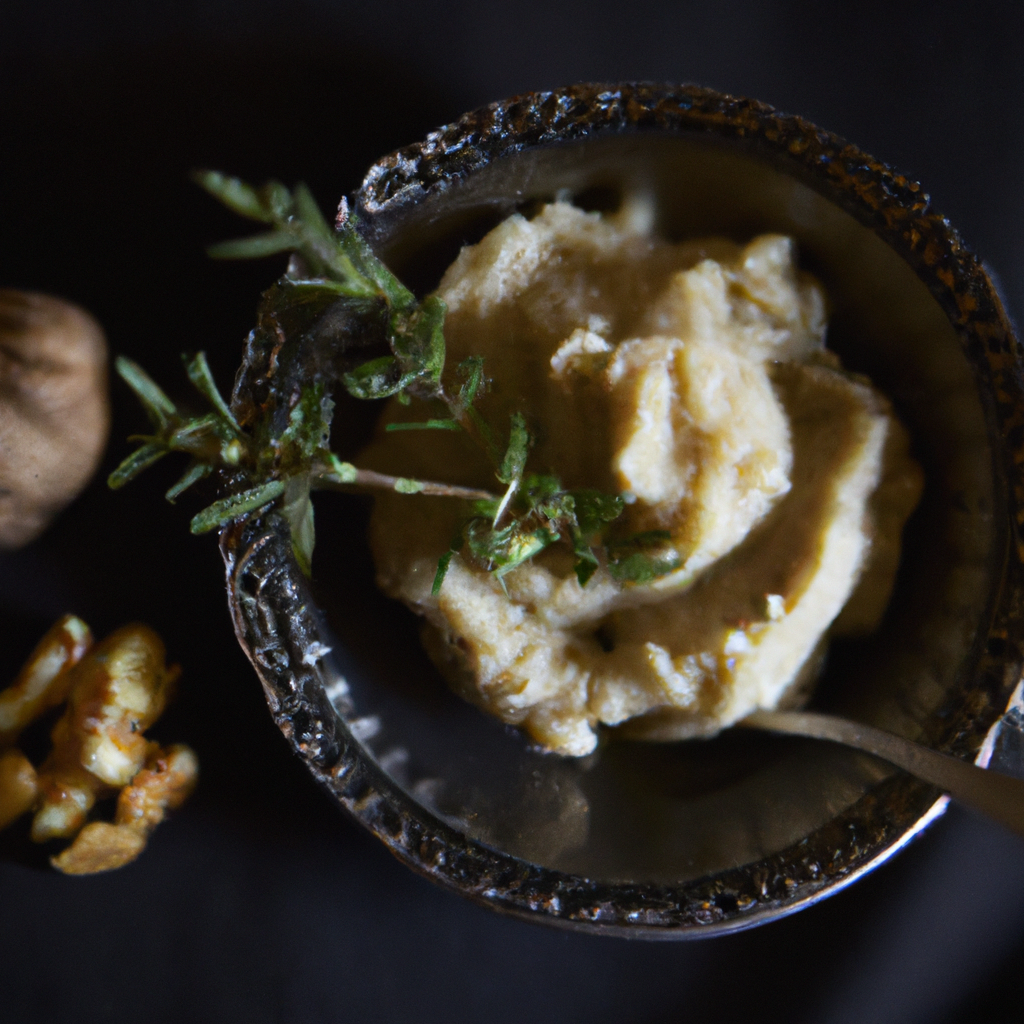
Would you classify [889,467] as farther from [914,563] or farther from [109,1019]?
[109,1019]

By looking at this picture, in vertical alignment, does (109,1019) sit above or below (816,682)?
below

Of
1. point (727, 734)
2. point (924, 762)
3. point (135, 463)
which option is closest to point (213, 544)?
point (135, 463)

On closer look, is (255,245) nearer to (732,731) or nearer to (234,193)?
(234,193)

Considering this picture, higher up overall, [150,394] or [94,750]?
[150,394]

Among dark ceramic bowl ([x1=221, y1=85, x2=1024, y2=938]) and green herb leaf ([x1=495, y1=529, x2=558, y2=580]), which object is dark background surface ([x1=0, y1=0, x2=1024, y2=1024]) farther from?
green herb leaf ([x1=495, y1=529, x2=558, y2=580])

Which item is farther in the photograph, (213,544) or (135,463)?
(213,544)

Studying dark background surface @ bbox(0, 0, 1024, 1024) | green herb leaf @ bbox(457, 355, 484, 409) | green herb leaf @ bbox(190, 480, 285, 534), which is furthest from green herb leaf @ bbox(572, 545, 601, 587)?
dark background surface @ bbox(0, 0, 1024, 1024)

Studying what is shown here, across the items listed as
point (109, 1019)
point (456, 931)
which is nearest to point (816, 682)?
point (456, 931)
